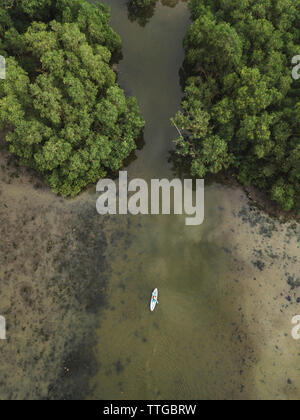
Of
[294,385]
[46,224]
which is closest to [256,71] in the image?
[46,224]

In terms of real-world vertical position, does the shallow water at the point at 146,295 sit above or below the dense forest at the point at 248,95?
below

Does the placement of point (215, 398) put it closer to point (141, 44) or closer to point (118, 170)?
point (118, 170)

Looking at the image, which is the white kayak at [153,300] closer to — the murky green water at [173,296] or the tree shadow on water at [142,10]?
the murky green water at [173,296]

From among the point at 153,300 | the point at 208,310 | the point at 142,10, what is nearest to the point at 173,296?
the point at 153,300

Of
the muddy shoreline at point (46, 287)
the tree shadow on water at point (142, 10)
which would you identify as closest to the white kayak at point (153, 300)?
the muddy shoreline at point (46, 287)

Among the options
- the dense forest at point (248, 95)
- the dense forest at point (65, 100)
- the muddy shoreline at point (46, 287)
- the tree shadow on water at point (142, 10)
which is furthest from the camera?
the tree shadow on water at point (142, 10)

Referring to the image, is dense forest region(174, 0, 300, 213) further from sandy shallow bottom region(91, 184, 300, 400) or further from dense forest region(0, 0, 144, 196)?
dense forest region(0, 0, 144, 196)

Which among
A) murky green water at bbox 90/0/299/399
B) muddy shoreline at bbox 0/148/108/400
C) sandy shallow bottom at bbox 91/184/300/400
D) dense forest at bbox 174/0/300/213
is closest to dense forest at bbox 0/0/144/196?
muddy shoreline at bbox 0/148/108/400
